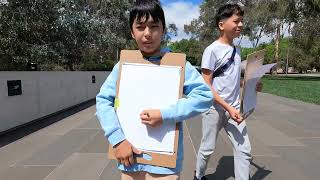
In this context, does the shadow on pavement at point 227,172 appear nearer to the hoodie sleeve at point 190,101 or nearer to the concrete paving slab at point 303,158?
the concrete paving slab at point 303,158

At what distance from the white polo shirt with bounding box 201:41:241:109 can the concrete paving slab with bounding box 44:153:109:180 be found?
2008 mm

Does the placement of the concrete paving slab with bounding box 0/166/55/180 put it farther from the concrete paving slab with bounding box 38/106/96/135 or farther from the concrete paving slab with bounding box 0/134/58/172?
the concrete paving slab with bounding box 38/106/96/135

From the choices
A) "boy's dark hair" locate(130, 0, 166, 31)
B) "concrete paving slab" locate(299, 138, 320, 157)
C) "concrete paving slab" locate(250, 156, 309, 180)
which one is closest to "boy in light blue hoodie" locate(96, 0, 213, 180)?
"boy's dark hair" locate(130, 0, 166, 31)

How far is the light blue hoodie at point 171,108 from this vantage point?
2363 mm

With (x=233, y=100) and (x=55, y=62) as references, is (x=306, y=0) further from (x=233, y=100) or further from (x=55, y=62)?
(x=233, y=100)

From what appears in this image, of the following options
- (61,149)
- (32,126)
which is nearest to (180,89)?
(61,149)

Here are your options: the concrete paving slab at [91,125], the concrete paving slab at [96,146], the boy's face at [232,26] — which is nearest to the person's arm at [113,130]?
the boy's face at [232,26]

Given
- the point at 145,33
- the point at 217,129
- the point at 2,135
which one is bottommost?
the point at 2,135

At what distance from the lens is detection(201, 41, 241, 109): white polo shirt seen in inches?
162

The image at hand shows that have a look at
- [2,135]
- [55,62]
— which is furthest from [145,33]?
[55,62]

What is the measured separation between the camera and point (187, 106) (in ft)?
7.77

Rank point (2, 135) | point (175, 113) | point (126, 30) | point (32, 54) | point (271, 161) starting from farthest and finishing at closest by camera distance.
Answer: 1. point (126, 30)
2. point (32, 54)
3. point (2, 135)
4. point (271, 161)
5. point (175, 113)

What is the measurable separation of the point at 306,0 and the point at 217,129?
29438mm

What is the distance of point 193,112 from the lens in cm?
239
